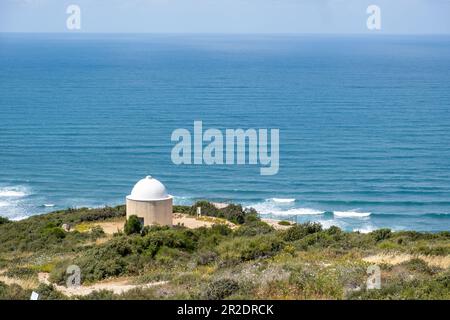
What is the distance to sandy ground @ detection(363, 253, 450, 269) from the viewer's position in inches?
802

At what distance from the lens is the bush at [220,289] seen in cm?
1523

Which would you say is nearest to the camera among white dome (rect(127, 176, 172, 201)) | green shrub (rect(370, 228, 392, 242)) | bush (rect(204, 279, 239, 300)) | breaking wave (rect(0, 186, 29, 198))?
bush (rect(204, 279, 239, 300))

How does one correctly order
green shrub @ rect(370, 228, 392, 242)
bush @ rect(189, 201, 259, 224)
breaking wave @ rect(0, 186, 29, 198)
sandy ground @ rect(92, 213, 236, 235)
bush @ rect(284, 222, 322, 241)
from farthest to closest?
breaking wave @ rect(0, 186, 29, 198) → bush @ rect(189, 201, 259, 224) → sandy ground @ rect(92, 213, 236, 235) → green shrub @ rect(370, 228, 392, 242) → bush @ rect(284, 222, 322, 241)

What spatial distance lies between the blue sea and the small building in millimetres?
18176

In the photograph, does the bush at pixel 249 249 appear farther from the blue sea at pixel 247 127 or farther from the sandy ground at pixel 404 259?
the blue sea at pixel 247 127

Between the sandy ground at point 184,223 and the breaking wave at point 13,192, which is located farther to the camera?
the breaking wave at point 13,192

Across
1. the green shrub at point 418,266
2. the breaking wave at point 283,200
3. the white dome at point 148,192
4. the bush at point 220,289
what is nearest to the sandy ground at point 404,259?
the green shrub at point 418,266

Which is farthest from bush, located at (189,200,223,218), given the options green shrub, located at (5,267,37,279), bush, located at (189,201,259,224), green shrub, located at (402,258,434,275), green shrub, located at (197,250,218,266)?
green shrub, located at (402,258,434,275)

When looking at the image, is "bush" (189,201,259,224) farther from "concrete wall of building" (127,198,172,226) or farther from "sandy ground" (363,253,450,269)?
"sandy ground" (363,253,450,269)

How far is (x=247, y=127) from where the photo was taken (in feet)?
303

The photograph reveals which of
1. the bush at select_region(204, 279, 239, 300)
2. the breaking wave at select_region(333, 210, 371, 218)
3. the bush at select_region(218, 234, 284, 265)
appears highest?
the bush at select_region(204, 279, 239, 300)

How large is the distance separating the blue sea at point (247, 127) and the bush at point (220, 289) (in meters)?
34.6

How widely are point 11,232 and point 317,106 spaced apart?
77.2 metres

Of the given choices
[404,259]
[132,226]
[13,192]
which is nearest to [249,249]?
[404,259]
